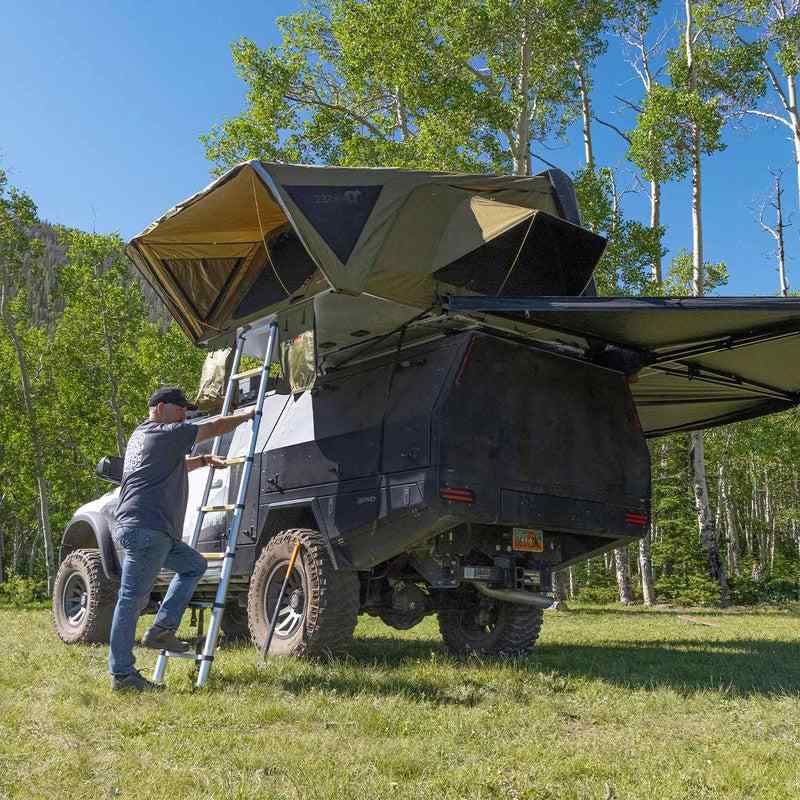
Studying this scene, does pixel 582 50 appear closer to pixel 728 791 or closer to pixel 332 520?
pixel 332 520

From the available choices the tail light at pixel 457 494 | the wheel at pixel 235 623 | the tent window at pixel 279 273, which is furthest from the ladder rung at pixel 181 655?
the wheel at pixel 235 623

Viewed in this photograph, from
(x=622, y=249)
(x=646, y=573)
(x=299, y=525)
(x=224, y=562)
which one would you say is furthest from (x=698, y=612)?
(x=224, y=562)

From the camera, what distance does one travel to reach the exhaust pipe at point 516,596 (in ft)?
23.6

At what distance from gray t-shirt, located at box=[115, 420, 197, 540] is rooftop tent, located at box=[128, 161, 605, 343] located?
1.57 m

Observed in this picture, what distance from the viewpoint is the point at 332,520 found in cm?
704

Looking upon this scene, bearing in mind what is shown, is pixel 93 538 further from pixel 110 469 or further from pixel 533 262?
pixel 533 262

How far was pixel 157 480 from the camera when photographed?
19.4ft

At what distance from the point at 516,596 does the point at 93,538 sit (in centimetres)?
506

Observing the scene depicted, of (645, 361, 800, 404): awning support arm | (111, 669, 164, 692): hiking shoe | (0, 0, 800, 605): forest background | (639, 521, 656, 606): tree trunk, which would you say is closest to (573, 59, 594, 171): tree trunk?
(0, 0, 800, 605): forest background

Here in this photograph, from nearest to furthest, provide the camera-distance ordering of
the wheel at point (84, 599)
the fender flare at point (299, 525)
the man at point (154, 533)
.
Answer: the man at point (154, 533) < the fender flare at point (299, 525) < the wheel at point (84, 599)

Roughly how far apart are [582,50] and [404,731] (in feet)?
62.5

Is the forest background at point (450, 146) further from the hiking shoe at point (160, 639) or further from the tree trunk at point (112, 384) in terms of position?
the hiking shoe at point (160, 639)

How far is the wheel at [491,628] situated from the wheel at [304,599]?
5.11 ft

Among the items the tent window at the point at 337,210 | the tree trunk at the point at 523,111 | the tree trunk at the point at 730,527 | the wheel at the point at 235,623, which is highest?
the tree trunk at the point at 523,111
